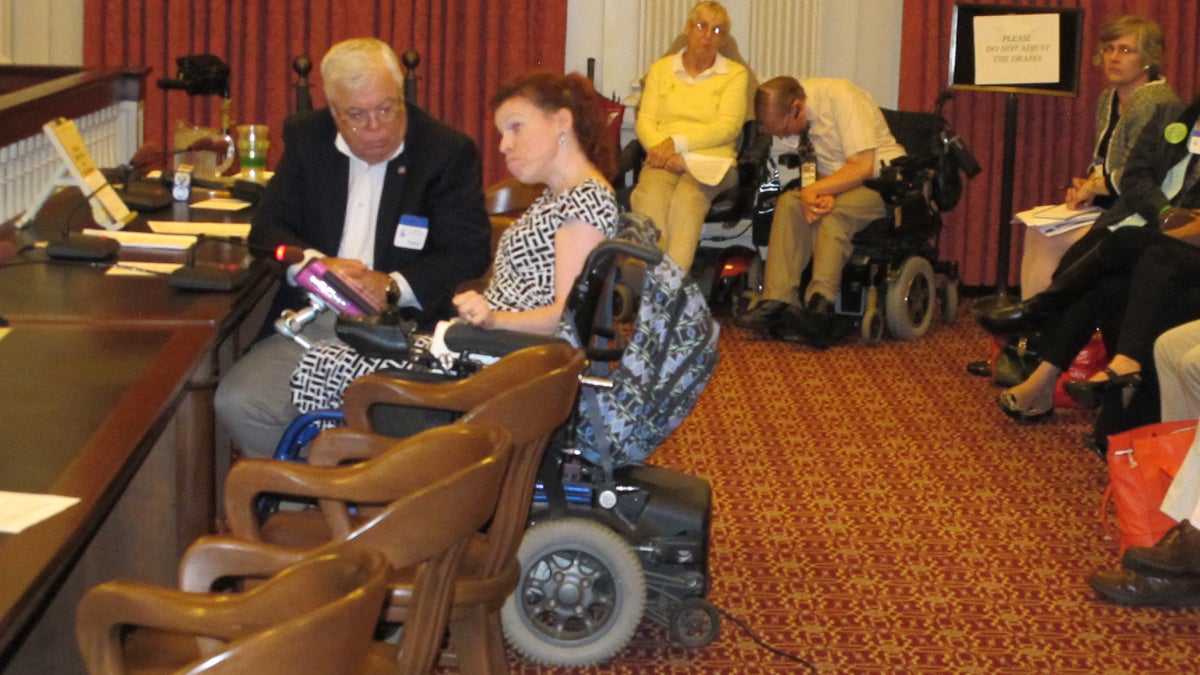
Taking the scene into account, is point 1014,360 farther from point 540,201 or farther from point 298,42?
point 298,42

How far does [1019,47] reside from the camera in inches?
258

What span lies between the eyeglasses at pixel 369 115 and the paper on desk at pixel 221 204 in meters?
0.83

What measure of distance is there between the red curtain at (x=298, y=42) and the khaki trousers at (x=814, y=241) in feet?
4.75

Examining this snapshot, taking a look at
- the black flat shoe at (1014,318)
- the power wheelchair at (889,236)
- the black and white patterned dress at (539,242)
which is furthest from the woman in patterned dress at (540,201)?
the power wheelchair at (889,236)

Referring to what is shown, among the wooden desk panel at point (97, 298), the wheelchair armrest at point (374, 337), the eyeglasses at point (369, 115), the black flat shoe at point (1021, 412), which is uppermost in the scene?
the eyeglasses at point (369, 115)

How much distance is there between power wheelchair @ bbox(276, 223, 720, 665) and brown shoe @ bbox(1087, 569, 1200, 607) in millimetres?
1004

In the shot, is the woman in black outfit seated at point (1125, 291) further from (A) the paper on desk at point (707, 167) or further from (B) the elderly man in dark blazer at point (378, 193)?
(B) the elderly man in dark blazer at point (378, 193)

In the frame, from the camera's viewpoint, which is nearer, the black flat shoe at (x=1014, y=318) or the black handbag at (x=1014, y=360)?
the black flat shoe at (x=1014, y=318)

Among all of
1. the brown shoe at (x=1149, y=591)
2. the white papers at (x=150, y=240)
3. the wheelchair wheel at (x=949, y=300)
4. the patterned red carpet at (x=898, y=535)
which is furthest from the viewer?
the wheelchair wheel at (x=949, y=300)

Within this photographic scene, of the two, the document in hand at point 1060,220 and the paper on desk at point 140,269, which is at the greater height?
the document in hand at point 1060,220

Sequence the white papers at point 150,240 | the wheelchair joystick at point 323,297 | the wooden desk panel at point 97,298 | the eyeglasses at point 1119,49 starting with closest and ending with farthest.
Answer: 1. the wooden desk panel at point 97,298
2. the wheelchair joystick at point 323,297
3. the white papers at point 150,240
4. the eyeglasses at point 1119,49

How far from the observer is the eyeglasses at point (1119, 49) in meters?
5.65

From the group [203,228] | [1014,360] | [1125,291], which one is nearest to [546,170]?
[203,228]

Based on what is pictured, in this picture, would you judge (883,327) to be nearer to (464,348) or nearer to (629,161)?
(629,161)
